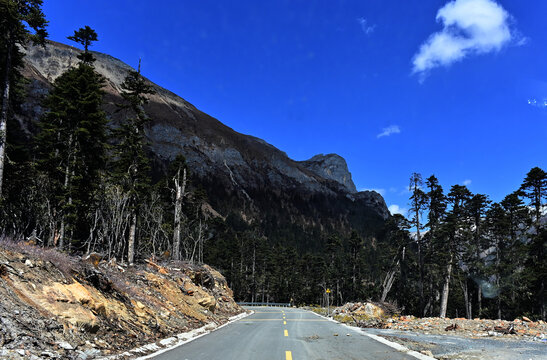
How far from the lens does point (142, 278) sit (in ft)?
55.0

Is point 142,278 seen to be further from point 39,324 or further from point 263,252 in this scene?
point 263,252

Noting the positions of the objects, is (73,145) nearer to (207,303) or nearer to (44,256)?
(207,303)

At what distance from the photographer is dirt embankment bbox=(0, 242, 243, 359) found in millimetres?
6629

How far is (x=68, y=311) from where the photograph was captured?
825cm

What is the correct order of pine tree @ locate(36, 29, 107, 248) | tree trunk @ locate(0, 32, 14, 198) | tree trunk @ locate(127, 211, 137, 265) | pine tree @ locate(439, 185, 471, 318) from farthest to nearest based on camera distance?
pine tree @ locate(439, 185, 471, 318)
tree trunk @ locate(127, 211, 137, 265)
pine tree @ locate(36, 29, 107, 248)
tree trunk @ locate(0, 32, 14, 198)

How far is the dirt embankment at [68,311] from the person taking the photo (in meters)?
6.63

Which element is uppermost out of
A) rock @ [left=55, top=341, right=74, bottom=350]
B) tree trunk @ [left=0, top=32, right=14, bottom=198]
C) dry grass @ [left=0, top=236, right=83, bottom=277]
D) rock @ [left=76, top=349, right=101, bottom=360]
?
tree trunk @ [left=0, top=32, right=14, bottom=198]

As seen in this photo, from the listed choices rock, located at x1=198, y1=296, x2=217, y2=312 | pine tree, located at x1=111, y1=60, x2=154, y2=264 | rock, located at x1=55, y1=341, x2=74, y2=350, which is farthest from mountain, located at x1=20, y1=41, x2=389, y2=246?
rock, located at x1=55, y1=341, x2=74, y2=350

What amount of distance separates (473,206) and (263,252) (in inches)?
2047

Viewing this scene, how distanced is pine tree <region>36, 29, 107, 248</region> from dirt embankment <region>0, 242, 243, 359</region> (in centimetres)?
852

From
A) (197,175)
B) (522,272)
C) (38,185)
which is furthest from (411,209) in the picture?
(197,175)

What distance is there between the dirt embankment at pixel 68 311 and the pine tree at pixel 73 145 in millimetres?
8517

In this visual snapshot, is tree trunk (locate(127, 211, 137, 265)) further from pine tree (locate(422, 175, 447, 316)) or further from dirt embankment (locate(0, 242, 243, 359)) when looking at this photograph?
pine tree (locate(422, 175, 447, 316))

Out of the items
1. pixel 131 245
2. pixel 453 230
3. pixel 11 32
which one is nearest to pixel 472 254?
pixel 453 230
